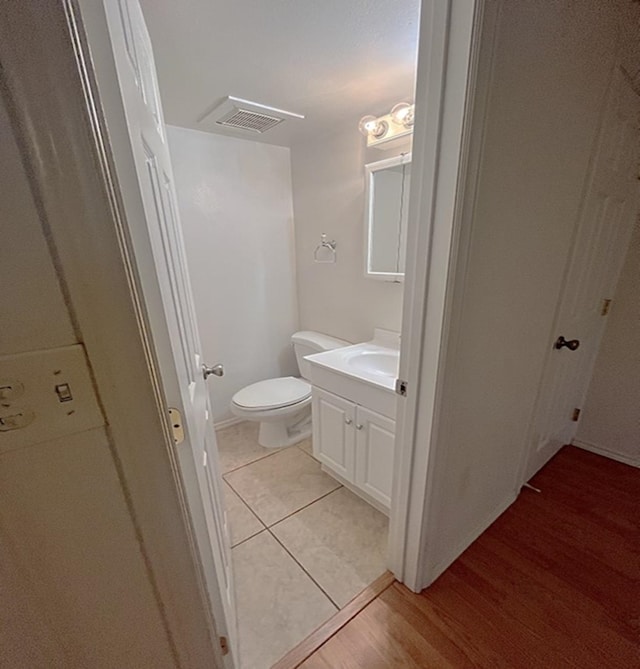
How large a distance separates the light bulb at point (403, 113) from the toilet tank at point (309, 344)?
137 centimetres

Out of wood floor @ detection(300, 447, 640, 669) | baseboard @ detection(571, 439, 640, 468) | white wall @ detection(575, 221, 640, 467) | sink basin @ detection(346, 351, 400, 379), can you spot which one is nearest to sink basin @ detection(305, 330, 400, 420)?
sink basin @ detection(346, 351, 400, 379)

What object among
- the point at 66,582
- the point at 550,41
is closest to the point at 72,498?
the point at 66,582

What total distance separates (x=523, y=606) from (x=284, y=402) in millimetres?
1434

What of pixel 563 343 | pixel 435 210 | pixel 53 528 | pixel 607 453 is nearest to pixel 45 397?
pixel 53 528

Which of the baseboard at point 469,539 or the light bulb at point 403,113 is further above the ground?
the light bulb at point 403,113

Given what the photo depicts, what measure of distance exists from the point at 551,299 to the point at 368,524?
1.37 meters

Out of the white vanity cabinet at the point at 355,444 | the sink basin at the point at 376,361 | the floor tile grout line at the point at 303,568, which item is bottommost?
the floor tile grout line at the point at 303,568

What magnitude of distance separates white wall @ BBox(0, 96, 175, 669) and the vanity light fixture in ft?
5.60

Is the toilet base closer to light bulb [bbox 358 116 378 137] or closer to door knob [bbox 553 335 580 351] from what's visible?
door knob [bbox 553 335 580 351]

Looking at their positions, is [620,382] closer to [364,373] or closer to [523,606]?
[523,606]

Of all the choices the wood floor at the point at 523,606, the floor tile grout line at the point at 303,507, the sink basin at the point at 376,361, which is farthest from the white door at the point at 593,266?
the floor tile grout line at the point at 303,507

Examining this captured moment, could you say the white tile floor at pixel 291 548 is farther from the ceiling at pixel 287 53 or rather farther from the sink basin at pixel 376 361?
the ceiling at pixel 287 53

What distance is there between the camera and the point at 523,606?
1205 millimetres

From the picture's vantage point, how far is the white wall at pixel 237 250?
2111 millimetres
